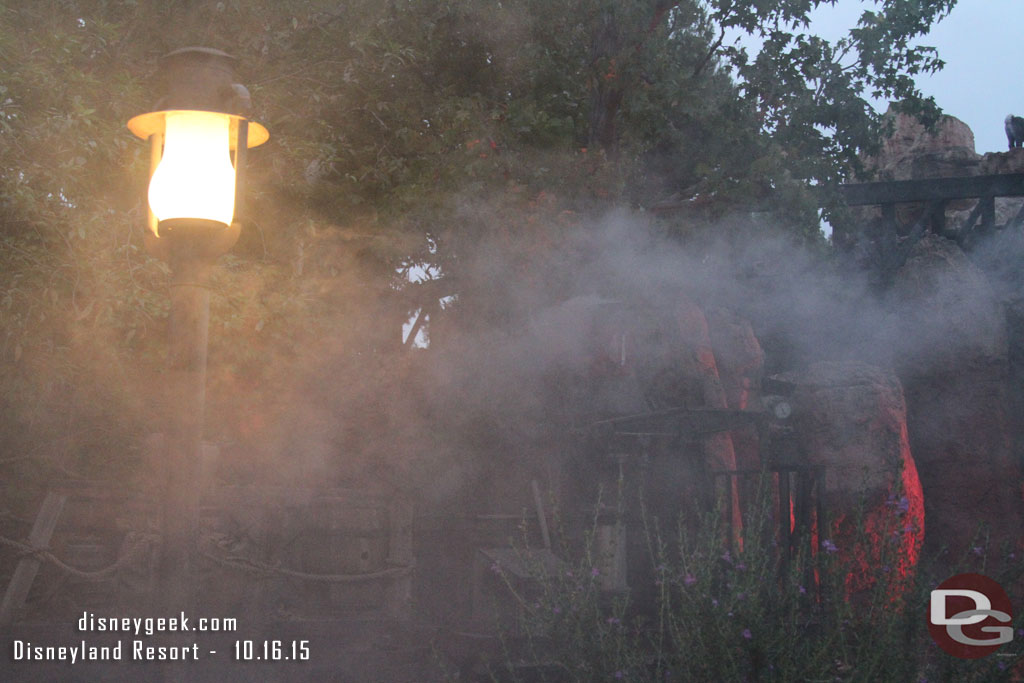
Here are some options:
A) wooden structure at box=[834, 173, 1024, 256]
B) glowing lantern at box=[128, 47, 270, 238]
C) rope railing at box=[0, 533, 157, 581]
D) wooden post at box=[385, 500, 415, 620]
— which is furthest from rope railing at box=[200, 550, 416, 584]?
wooden structure at box=[834, 173, 1024, 256]

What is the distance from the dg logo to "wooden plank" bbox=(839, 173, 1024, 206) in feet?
26.6

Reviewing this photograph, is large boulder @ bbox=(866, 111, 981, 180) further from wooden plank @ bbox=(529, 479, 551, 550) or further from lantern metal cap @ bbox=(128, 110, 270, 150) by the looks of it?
lantern metal cap @ bbox=(128, 110, 270, 150)

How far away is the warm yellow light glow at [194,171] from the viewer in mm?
2750

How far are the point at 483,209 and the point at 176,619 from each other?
6.83 m

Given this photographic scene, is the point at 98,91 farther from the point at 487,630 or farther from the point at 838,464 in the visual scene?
the point at 838,464

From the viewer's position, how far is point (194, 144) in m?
2.78

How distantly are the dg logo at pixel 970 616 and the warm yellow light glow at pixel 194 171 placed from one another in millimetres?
3000

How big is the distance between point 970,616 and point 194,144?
3.50 m

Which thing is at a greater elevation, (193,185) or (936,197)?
(936,197)

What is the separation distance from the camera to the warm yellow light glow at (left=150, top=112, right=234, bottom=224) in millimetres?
2750

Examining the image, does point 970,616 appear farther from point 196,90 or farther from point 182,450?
point 196,90

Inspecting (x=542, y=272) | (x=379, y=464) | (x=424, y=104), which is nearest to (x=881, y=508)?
(x=542, y=272)

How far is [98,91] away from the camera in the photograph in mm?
5922

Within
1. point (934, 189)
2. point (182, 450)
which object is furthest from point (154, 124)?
point (934, 189)
